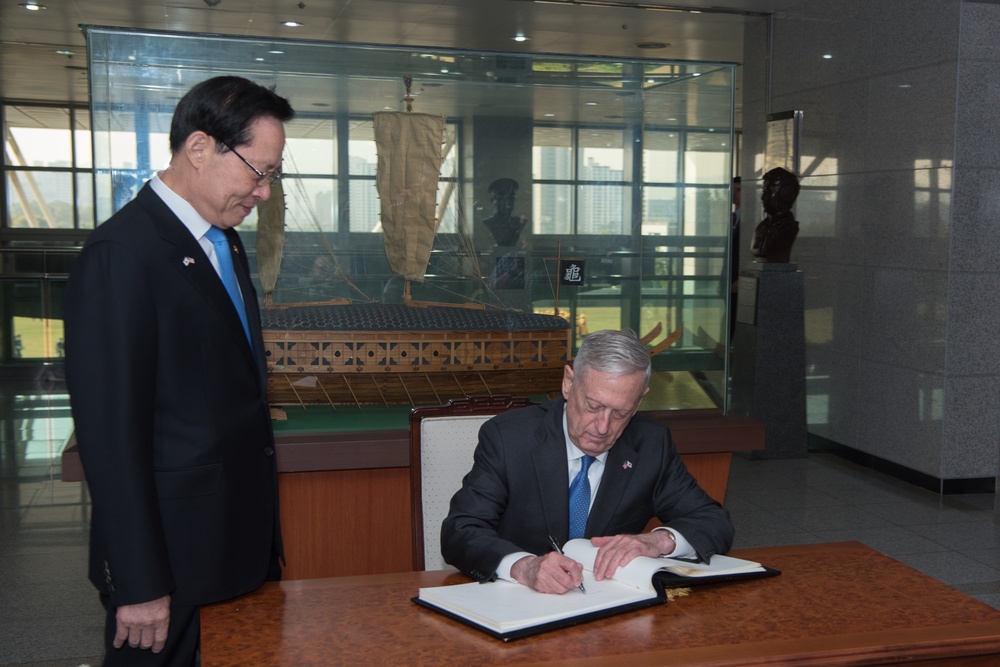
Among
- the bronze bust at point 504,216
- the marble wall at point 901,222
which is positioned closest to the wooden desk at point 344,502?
the bronze bust at point 504,216

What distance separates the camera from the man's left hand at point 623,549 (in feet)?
6.52

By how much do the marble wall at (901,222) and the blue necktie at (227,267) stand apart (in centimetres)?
495

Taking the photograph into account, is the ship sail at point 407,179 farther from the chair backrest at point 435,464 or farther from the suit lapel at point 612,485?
the suit lapel at point 612,485

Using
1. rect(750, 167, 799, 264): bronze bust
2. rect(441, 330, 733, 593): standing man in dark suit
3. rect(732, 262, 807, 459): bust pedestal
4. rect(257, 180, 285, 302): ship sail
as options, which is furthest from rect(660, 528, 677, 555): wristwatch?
rect(750, 167, 799, 264): bronze bust

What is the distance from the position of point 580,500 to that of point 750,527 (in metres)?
3.15

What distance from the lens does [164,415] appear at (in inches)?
72.7

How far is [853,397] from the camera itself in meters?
6.78

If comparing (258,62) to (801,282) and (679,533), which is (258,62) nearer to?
(679,533)

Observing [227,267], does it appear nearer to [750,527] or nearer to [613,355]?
[613,355]

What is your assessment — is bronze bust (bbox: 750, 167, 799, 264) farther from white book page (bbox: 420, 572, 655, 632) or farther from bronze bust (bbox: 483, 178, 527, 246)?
white book page (bbox: 420, 572, 655, 632)

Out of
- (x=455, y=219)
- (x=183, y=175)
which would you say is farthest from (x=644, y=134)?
(x=183, y=175)

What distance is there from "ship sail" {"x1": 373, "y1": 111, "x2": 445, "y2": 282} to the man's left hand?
2.04 metres

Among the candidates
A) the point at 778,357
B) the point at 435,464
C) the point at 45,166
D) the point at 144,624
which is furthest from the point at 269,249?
the point at 45,166

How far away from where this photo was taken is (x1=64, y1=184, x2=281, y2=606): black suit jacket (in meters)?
1.75
